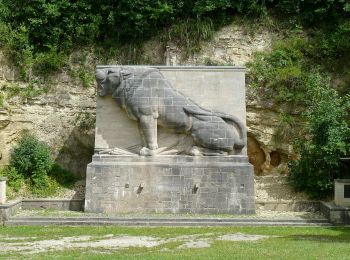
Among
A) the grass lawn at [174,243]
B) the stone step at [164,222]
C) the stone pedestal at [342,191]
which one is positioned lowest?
the grass lawn at [174,243]

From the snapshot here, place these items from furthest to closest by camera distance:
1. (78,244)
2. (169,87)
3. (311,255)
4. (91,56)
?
(91,56) < (169,87) < (78,244) < (311,255)

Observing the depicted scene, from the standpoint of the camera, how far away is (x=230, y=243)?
11.4 meters

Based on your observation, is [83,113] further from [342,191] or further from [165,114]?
[342,191]

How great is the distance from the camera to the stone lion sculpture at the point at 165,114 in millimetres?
16078

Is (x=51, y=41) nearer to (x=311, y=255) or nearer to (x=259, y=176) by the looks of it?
(x=259, y=176)

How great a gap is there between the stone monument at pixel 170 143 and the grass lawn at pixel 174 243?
2.18m

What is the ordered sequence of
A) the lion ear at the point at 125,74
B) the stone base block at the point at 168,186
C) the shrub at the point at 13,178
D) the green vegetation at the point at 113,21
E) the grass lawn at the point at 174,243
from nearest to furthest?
the grass lawn at the point at 174,243 < the stone base block at the point at 168,186 < the lion ear at the point at 125,74 < the shrub at the point at 13,178 < the green vegetation at the point at 113,21

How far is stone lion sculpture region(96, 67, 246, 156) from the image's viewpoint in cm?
1608

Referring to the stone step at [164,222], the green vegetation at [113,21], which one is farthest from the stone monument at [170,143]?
the green vegetation at [113,21]

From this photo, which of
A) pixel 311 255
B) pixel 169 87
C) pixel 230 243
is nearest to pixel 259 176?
pixel 169 87

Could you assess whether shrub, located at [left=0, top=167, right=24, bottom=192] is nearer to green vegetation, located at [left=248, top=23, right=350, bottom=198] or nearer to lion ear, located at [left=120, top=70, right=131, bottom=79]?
lion ear, located at [left=120, top=70, right=131, bottom=79]

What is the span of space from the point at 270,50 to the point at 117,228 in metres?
10.4

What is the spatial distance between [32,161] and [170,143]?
5252mm

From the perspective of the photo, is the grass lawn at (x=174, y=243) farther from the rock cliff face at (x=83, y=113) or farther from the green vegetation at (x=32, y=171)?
the rock cliff face at (x=83, y=113)
